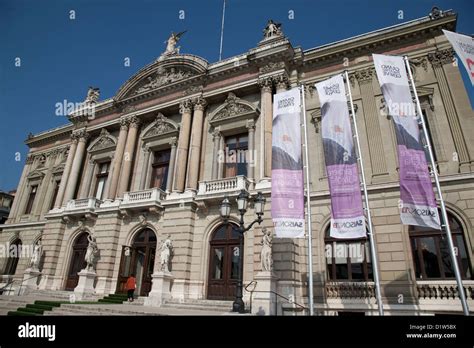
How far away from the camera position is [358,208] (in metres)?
9.17

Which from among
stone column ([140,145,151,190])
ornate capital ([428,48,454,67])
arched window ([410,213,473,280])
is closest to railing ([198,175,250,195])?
stone column ([140,145,151,190])

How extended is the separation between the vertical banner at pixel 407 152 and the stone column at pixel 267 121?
6.44 meters

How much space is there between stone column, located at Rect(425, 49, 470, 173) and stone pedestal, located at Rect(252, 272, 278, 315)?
8.97 m

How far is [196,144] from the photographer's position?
57.9 ft

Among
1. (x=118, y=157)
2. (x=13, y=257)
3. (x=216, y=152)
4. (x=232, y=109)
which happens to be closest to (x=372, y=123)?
(x=232, y=109)

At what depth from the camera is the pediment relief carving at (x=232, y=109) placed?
1747 centimetres

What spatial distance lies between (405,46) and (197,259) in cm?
1516

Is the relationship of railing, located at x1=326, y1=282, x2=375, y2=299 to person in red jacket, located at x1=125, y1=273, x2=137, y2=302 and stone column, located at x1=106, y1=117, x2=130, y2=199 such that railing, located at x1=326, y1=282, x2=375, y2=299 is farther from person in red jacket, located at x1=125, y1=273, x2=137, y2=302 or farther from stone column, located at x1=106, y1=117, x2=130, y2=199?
stone column, located at x1=106, y1=117, x2=130, y2=199

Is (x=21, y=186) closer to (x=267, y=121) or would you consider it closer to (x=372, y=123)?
(x=267, y=121)

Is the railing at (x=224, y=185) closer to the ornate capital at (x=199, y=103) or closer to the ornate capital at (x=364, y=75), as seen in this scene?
the ornate capital at (x=199, y=103)

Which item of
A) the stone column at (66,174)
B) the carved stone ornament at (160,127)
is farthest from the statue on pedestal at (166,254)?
the stone column at (66,174)

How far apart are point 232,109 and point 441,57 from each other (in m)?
10.8

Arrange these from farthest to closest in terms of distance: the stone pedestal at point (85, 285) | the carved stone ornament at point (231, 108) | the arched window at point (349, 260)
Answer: the carved stone ornament at point (231, 108)
the stone pedestal at point (85, 285)
the arched window at point (349, 260)
